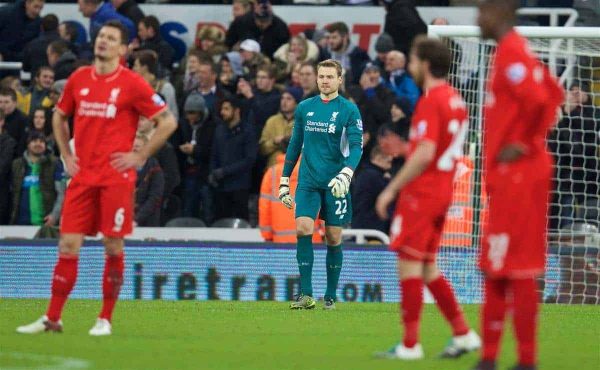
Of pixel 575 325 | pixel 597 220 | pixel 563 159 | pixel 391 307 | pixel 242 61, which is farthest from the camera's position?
pixel 242 61

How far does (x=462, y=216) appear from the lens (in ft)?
55.6

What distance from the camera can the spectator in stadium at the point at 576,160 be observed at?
17.5m

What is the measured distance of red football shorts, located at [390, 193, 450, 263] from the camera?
9102 millimetres

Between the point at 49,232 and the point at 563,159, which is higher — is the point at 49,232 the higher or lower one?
the lower one

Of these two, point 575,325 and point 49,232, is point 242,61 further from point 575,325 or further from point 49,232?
point 575,325

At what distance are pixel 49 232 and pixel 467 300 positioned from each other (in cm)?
559

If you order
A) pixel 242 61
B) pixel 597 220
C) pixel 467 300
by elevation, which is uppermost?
pixel 242 61

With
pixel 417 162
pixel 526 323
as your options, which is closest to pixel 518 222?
pixel 526 323

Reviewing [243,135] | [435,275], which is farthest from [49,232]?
[435,275]

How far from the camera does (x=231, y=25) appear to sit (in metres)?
21.1

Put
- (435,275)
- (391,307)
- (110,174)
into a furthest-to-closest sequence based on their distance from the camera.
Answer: (391,307)
(110,174)
(435,275)

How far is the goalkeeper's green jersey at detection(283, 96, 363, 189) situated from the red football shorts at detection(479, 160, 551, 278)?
19.6 ft

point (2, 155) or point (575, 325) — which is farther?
point (2, 155)

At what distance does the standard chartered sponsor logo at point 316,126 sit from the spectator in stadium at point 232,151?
15.4 feet
